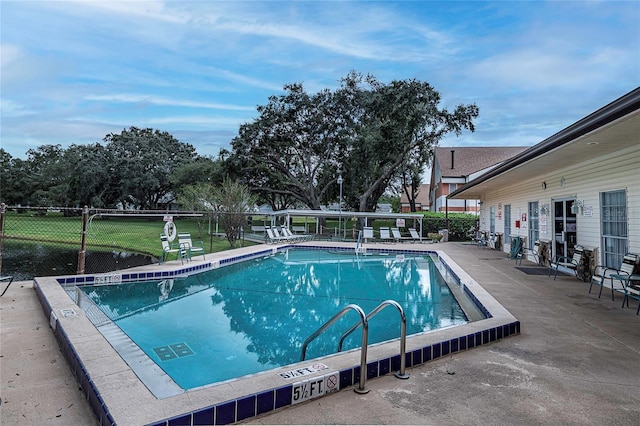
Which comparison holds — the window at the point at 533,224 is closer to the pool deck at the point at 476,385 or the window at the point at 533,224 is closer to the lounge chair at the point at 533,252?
the lounge chair at the point at 533,252

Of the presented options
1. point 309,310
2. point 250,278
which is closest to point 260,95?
point 250,278

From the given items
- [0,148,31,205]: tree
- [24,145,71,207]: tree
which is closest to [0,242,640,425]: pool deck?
[24,145,71,207]: tree

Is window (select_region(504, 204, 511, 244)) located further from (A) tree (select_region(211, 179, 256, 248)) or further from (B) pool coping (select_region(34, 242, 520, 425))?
(B) pool coping (select_region(34, 242, 520, 425))

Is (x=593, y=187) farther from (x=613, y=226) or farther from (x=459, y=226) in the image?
(x=459, y=226)

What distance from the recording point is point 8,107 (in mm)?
11148

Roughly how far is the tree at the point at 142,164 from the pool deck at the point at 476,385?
110ft

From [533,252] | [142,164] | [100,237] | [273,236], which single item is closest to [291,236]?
[273,236]

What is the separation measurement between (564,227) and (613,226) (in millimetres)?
1941

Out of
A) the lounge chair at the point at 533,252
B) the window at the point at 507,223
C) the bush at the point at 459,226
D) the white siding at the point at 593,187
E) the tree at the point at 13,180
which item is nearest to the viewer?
the white siding at the point at 593,187

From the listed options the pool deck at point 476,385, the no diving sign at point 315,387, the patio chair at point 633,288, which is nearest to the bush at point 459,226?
the patio chair at point 633,288

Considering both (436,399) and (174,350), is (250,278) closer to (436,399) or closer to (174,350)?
(174,350)

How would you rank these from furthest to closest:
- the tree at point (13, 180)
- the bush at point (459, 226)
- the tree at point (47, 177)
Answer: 1. the tree at point (13, 180)
2. the tree at point (47, 177)
3. the bush at point (459, 226)

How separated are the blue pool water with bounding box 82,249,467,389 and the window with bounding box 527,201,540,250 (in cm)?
333

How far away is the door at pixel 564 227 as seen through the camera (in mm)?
8402
